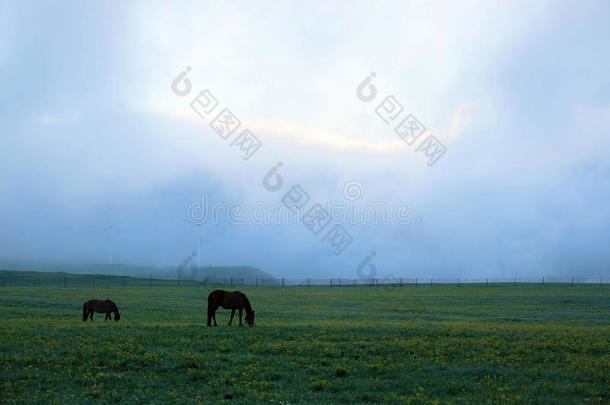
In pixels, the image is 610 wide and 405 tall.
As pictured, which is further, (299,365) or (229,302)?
(229,302)

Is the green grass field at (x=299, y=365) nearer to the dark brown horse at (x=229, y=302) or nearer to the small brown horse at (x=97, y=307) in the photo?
the dark brown horse at (x=229, y=302)

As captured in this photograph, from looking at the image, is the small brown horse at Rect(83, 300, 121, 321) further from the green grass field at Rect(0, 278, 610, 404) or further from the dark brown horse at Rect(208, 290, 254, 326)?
the dark brown horse at Rect(208, 290, 254, 326)

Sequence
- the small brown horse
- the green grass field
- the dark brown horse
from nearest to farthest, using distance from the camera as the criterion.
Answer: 1. the green grass field
2. the dark brown horse
3. the small brown horse

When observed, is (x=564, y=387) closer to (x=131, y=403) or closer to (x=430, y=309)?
(x=131, y=403)

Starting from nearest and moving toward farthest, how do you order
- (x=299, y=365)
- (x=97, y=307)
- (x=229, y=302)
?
(x=299, y=365) < (x=229, y=302) < (x=97, y=307)

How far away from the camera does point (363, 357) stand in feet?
62.2

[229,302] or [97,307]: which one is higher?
[229,302]

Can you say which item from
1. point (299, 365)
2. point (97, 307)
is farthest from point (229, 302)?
point (299, 365)

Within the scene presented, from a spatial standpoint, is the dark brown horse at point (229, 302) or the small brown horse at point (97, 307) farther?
the small brown horse at point (97, 307)

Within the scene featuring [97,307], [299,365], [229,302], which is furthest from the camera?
[97,307]

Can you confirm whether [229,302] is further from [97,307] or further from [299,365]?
[299,365]

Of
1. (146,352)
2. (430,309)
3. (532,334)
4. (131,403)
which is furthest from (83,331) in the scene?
(430,309)

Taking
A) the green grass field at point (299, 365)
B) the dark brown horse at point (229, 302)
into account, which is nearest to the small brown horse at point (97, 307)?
the green grass field at point (299, 365)

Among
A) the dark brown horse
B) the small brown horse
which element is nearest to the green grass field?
the dark brown horse
